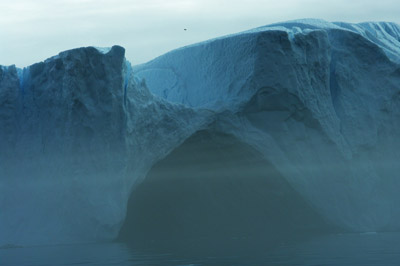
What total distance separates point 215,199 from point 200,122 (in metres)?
2.10

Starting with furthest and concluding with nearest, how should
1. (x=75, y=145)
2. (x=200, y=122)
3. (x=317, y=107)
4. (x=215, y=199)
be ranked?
(x=215, y=199) → (x=317, y=107) → (x=200, y=122) → (x=75, y=145)

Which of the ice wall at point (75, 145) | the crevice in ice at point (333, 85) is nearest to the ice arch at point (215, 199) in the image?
the ice wall at point (75, 145)

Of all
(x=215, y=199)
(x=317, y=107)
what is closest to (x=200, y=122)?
(x=317, y=107)

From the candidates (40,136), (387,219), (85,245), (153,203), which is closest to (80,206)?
(85,245)

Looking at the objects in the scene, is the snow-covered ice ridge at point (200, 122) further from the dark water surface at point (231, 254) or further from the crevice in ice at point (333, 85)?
the dark water surface at point (231, 254)

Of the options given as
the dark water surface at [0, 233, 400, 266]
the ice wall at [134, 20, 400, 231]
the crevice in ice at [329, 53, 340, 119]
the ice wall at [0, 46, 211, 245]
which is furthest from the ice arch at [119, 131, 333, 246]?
the dark water surface at [0, 233, 400, 266]

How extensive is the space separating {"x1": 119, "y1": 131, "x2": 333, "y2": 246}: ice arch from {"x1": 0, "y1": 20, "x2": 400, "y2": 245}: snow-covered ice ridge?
0.52 m

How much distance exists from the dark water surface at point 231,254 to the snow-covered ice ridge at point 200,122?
2.52 feet

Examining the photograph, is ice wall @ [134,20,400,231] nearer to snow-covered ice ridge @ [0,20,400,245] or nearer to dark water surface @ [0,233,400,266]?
snow-covered ice ridge @ [0,20,400,245]

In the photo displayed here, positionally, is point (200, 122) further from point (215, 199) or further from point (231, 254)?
point (231, 254)

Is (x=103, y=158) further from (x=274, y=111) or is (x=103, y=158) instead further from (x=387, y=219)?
(x=387, y=219)

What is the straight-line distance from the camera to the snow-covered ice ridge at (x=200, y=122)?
10.2 meters

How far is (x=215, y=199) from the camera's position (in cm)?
1256

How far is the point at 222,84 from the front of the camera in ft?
37.8
